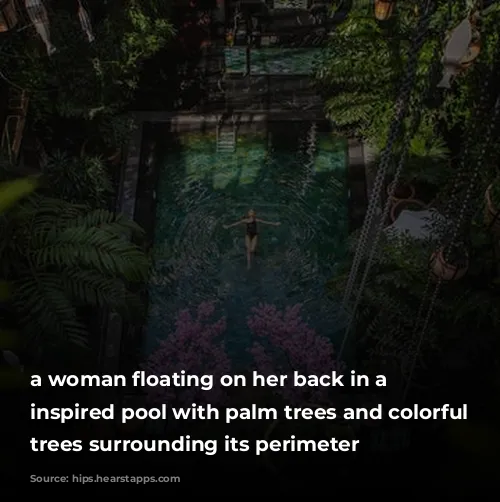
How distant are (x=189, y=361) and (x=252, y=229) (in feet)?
8.33

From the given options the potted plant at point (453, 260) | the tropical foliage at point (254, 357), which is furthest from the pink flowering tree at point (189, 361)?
the potted plant at point (453, 260)

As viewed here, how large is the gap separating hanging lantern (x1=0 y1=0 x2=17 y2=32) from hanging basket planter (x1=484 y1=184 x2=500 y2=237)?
4.92 metres

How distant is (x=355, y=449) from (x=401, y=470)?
472mm

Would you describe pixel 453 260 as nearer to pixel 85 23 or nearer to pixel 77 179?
pixel 77 179

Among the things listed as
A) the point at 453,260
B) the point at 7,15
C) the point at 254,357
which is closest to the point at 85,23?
the point at 7,15

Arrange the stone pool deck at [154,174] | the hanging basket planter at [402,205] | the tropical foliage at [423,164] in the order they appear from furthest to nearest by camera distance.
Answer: the stone pool deck at [154,174], the hanging basket planter at [402,205], the tropical foliage at [423,164]

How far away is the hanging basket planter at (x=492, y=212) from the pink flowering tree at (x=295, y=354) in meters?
2.00

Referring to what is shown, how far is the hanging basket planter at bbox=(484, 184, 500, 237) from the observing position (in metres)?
7.23

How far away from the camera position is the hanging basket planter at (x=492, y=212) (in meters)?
7.23

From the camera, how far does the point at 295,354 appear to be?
776cm

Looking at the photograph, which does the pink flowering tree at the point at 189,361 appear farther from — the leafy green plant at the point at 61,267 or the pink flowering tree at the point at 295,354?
the leafy green plant at the point at 61,267

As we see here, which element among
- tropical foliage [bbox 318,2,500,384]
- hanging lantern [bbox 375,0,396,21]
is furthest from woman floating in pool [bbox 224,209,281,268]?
hanging lantern [bbox 375,0,396,21]

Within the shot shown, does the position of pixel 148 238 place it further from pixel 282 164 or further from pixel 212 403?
pixel 212 403

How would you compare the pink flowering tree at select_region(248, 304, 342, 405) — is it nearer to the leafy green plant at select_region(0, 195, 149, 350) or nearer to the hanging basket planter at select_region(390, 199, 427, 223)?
the leafy green plant at select_region(0, 195, 149, 350)
